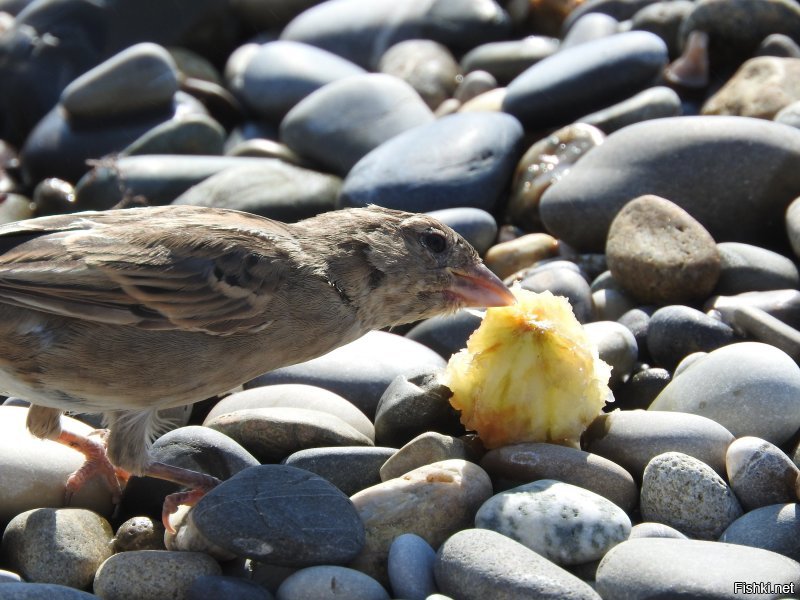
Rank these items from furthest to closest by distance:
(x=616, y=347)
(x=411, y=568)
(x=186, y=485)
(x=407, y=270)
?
(x=616, y=347)
(x=407, y=270)
(x=186, y=485)
(x=411, y=568)

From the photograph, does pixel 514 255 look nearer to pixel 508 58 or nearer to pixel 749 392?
pixel 749 392

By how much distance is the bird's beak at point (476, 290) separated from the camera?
468 centimetres

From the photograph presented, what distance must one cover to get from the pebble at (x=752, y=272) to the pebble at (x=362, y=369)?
1626 mm

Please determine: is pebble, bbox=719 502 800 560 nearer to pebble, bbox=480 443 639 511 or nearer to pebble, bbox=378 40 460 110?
pebble, bbox=480 443 639 511

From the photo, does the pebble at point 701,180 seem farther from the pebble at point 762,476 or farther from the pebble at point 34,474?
the pebble at point 34,474

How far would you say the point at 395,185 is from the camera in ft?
23.6

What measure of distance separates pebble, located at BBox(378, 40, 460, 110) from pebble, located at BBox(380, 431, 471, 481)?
5.23 meters

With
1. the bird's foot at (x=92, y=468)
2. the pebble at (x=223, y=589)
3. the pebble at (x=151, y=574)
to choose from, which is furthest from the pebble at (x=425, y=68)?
the pebble at (x=223, y=589)

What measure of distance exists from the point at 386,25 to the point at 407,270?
6.09 m

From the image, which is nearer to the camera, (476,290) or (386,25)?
(476,290)

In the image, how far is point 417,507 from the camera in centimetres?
413

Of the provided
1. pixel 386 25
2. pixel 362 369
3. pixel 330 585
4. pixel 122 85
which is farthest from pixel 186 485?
pixel 386 25

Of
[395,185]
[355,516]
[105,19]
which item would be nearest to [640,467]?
[355,516]

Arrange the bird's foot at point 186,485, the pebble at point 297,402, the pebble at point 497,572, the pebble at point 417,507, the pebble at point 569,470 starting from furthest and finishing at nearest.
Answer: the pebble at point 297,402 < the bird's foot at point 186,485 < the pebble at point 569,470 < the pebble at point 417,507 < the pebble at point 497,572
